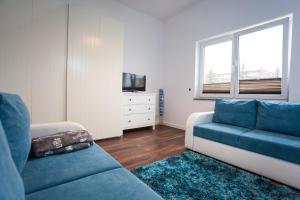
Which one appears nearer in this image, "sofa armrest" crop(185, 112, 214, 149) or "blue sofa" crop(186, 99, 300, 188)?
"blue sofa" crop(186, 99, 300, 188)

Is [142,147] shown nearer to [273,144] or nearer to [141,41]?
[273,144]

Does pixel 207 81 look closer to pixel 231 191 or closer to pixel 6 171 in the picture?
pixel 231 191

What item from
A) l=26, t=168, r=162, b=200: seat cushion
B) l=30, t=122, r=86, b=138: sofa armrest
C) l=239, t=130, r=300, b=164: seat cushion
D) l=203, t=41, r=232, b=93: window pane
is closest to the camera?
l=26, t=168, r=162, b=200: seat cushion

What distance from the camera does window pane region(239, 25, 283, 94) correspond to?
248 centimetres

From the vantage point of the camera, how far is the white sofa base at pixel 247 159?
1.51 meters

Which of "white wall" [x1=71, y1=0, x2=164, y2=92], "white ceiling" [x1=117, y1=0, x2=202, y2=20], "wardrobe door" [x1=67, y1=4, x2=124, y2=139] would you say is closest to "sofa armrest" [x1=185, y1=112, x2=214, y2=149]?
"wardrobe door" [x1=67, y1=4, x2=124, y2=139]

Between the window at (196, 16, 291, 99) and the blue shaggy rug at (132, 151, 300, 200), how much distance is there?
149 centimetres

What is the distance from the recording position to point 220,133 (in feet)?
6.69

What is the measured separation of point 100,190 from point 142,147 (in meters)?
1.84

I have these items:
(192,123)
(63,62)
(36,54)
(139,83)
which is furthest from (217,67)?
(36,54)

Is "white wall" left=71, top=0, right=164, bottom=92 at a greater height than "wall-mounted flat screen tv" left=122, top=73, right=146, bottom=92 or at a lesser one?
greater

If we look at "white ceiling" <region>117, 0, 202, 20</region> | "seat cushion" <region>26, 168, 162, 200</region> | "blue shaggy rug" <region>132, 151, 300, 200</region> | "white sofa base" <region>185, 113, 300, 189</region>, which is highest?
"white ceiling" <region>117, 0, 202, 20</region>

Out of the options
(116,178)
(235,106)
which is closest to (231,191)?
(116,178)

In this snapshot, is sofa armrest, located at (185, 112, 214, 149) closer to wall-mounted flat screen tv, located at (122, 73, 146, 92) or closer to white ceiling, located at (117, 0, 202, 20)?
wall-mounted flat screen tv, located at (122, 73, 146, 92)
